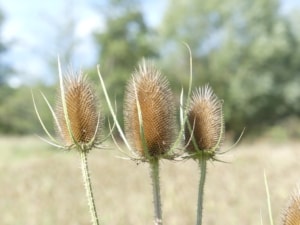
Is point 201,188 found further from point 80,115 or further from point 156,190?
point 80,115

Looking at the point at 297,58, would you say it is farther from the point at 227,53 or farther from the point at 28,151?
the point at 28,151

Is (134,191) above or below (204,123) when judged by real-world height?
above

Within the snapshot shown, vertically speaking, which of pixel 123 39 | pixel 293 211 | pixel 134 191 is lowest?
pixel 293 211

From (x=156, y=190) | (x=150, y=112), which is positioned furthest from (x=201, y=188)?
(x=150, y=112)

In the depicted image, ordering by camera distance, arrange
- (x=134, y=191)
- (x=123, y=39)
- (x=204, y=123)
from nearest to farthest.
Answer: (x=204, y=123) → (x=134, y=191) → (x=123, y=39)

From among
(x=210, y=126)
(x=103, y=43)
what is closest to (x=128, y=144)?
(x=210, y=126)

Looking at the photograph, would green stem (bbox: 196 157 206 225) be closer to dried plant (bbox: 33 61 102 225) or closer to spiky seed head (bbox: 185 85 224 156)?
spiky seed head (bbox: 185 85 224 156)
